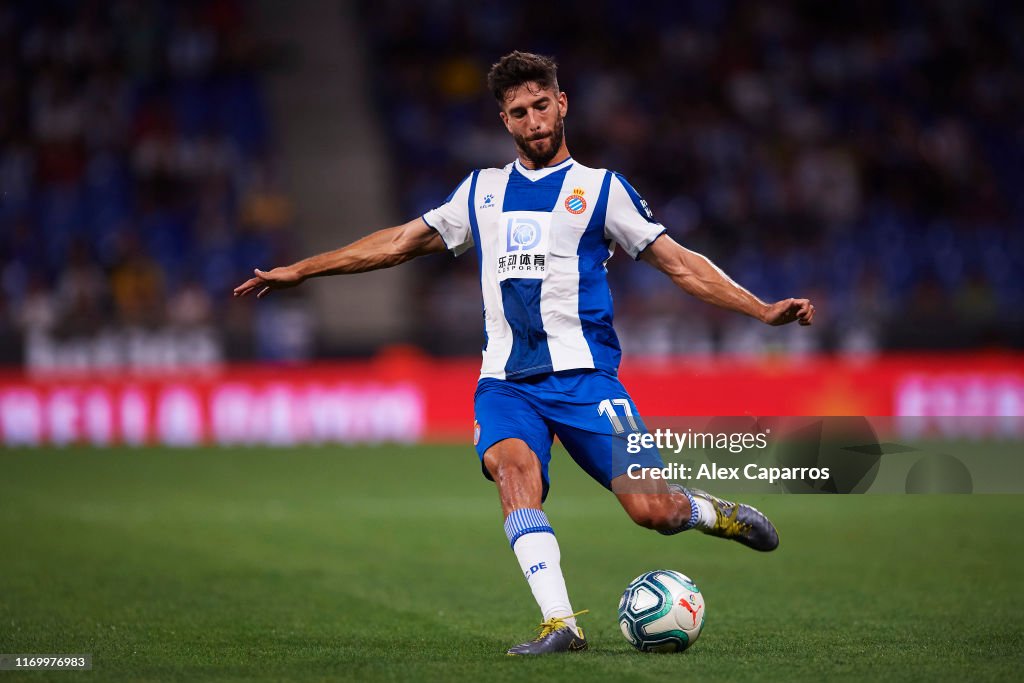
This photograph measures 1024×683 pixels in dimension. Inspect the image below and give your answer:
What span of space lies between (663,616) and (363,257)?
1.94m

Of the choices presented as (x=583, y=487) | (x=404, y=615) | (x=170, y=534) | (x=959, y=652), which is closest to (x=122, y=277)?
(x=583, y=487)

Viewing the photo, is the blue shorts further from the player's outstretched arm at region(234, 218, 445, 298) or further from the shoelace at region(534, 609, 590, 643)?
the player's outstretched arm at region(234, 218, 445, 298)

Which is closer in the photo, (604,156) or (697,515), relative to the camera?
(697,515)

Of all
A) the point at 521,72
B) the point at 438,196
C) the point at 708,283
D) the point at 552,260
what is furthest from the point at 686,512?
the point at 438,196

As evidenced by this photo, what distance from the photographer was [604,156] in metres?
20.3

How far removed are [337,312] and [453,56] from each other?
4.67m

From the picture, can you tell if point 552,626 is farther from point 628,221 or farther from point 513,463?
point 628,221

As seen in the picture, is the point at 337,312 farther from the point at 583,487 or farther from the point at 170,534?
the point at 170,534

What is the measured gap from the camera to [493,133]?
20.5 m

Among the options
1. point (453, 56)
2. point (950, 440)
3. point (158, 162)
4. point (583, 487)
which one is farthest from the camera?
point (453, 56)

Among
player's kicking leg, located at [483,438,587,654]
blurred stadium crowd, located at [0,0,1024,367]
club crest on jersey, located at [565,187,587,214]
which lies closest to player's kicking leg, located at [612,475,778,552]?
player's kicking leg, located at [483,438,587,654]

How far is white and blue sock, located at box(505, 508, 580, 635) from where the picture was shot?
546 cm

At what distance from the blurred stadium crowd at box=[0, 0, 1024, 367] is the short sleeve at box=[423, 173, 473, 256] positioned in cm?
1109

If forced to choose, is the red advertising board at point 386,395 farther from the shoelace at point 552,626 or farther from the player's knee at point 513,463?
the shoelace at point 552,626
